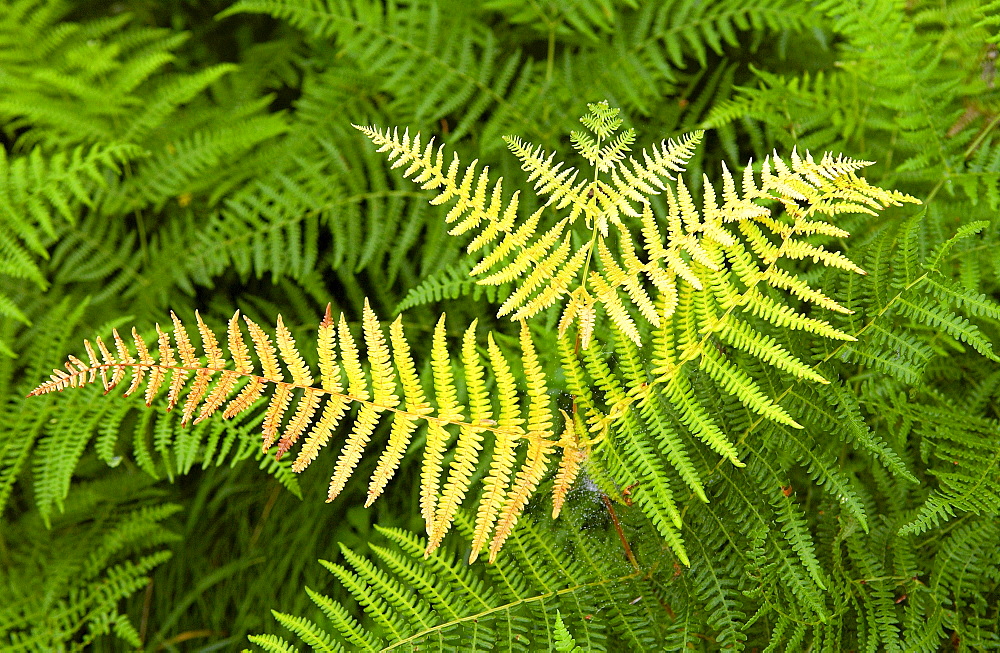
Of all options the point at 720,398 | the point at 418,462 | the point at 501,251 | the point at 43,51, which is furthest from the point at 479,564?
the point at 43,51

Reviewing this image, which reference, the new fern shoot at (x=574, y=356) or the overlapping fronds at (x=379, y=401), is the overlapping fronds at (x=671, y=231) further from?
the overlapping fronds at (x=379, y=401)

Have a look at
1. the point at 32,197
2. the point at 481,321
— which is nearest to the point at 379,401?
the point at 481,321

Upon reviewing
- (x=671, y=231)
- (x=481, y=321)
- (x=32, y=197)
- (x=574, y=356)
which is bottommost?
(x=32, y=197)

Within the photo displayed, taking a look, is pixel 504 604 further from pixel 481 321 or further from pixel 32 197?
pixel 32 197

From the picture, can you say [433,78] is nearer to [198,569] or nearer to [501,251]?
[501,251]

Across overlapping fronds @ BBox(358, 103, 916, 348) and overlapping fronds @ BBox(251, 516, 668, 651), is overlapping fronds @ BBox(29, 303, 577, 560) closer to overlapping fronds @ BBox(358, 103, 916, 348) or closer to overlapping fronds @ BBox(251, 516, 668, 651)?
overlapping fronds @ BBox(358, 103, 916, 348)

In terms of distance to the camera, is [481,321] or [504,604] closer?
[504,604]

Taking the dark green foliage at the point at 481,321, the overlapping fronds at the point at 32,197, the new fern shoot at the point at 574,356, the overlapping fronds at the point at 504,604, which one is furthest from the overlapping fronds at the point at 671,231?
the overlapping fronds at the point at 32,197

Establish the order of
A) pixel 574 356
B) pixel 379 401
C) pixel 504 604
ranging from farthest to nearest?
pixel 504 604 → pixel 574 356 → pixel 379 401
